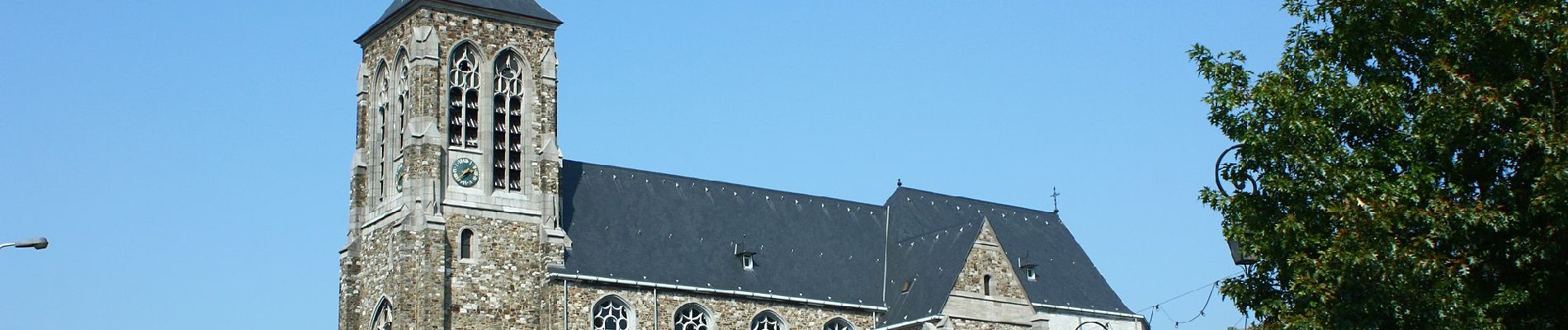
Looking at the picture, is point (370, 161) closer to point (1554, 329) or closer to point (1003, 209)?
point (1003, 209)

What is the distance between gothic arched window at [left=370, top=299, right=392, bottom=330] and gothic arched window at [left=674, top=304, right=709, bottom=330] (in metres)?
7.37

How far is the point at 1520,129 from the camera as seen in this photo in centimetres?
2886

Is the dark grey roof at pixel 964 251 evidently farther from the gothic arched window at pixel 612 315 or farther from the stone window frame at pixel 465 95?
the stone window frame at pixel 465 95

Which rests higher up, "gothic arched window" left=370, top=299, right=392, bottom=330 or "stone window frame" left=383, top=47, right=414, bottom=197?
"stone window frame" left=383, top=47, right=414, bottom=197

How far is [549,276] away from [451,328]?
9.54 ft

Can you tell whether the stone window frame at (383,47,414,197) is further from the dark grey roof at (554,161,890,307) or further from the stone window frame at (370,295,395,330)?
the dark grey roof at (554,161,890,307)

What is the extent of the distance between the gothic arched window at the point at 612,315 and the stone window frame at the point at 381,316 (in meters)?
5.11

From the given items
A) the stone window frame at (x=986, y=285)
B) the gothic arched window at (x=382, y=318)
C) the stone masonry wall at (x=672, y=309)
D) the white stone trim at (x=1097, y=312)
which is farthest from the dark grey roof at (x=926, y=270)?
the gothic arched window at (x=382, y=318)

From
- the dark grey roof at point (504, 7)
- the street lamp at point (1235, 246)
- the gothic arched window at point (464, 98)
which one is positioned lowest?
the street lamp at point (1235, 246)

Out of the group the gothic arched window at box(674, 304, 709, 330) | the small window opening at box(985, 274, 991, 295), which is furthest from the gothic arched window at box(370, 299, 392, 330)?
the small window opening at box(985, 274, 991, 295)

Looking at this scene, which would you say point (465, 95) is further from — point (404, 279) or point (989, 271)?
point (989, 271)

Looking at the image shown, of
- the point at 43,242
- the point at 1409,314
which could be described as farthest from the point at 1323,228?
the point at 43,242

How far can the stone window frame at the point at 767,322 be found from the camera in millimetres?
55812

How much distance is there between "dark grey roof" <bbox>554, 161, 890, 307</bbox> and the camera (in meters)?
54.7
